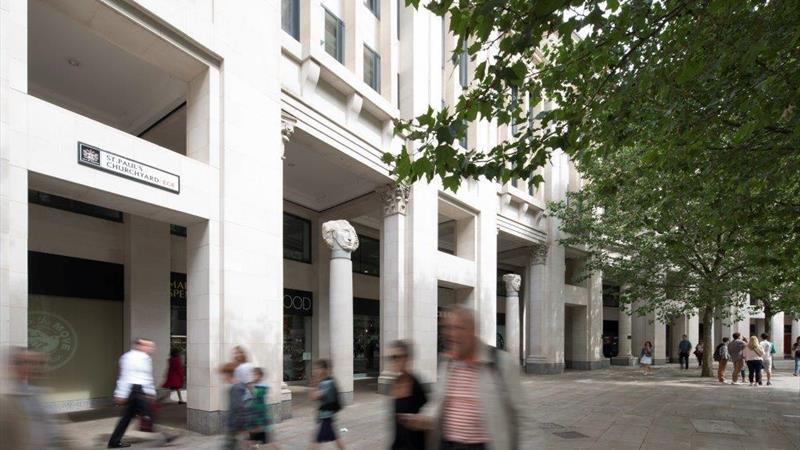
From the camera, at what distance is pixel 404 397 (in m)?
4.97

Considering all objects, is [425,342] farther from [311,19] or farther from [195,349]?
[311,19]

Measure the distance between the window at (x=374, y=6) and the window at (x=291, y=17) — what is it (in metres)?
3.36

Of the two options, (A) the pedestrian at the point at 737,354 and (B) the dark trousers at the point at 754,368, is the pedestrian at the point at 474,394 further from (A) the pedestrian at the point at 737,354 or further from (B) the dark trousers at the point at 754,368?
(B) the dark trousers at the point at 754,368

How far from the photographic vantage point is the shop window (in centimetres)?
1196

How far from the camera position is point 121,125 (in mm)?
13445

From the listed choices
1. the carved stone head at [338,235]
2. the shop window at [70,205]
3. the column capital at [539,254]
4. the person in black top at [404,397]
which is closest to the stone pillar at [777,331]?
the column capital at [539,254]

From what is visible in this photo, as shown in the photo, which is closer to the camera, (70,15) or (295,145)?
(70,15)

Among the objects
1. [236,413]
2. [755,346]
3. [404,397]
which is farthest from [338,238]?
[755,346]

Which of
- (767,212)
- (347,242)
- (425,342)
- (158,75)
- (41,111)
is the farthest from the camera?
(425,342)

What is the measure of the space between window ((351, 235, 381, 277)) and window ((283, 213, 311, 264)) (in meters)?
2.56

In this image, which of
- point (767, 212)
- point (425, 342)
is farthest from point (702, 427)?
point (425, 342)

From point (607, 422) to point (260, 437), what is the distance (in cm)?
Result: 756

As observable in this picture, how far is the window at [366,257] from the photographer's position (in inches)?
885

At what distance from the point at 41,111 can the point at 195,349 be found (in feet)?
14.9
